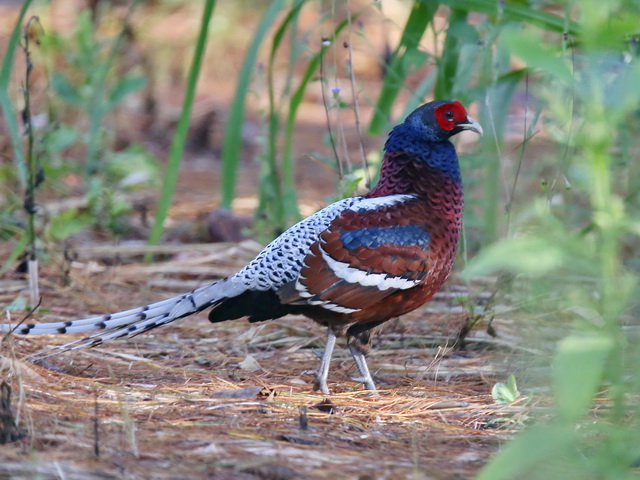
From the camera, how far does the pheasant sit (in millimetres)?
3816

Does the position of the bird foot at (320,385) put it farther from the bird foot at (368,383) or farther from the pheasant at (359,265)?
the bird foot at (368,383)

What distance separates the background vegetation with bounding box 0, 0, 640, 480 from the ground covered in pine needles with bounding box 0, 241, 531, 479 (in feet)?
0.87

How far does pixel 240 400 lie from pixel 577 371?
1.66 meters

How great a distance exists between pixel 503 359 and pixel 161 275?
241cm

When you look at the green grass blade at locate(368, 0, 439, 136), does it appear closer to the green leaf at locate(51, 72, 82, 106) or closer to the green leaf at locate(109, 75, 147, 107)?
the green leaf at locate(109, 75, 147, 107)

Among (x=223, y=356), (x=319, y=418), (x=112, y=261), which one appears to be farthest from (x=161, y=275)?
(x=319, y=418)

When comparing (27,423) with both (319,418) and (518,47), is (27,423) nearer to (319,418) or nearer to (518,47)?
(319,418)

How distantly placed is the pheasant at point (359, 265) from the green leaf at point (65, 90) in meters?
3.82

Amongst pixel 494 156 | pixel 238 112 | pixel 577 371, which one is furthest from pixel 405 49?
pixel 577 371

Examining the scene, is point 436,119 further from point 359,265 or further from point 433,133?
point 359,265

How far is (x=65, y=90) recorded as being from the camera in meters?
7.50

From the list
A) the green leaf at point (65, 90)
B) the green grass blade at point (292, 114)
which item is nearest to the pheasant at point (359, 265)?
the green grass blade at point (292, 114)

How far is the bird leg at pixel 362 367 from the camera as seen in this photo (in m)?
3.91

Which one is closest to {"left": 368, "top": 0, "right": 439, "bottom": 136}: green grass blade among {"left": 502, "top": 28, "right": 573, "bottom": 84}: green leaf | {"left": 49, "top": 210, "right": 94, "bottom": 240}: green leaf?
{"left": 49, "top": 210, "right": 94, "bottom": 240}: green leaf
